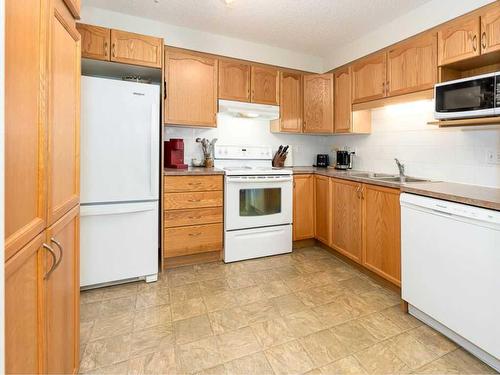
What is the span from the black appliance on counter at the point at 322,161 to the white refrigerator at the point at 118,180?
225 centimetres

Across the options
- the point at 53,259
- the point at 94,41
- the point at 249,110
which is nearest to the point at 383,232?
the point at 249,110

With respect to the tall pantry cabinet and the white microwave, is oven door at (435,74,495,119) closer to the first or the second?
the white microwave

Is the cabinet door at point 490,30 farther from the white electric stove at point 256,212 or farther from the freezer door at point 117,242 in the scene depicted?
the freezer door at point 117,242

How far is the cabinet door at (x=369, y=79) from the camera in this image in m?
2.71

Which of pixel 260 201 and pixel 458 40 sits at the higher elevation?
pixel 458 40

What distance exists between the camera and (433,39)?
222cm

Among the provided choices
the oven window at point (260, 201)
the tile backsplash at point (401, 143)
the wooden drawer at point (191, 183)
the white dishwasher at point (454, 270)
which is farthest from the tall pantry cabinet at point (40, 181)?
the tile backsplash at point (401, 143)

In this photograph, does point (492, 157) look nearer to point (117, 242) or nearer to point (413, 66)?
point (413, 66)

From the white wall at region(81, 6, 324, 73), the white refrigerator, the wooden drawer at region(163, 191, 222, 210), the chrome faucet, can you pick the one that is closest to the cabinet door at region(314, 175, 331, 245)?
the chrome faucet

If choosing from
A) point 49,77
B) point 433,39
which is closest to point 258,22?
point 433,39

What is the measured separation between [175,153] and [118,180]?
32.7 inches

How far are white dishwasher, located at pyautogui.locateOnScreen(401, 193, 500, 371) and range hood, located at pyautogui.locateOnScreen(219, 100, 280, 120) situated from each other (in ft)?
6.10

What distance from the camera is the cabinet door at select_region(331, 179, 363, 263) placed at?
265 cm

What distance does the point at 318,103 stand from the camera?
3.46 metres
